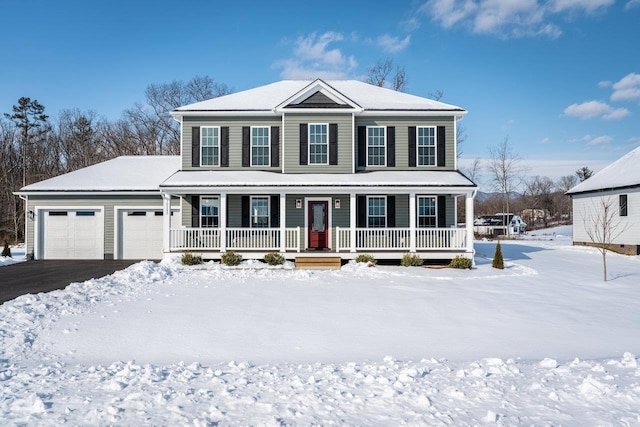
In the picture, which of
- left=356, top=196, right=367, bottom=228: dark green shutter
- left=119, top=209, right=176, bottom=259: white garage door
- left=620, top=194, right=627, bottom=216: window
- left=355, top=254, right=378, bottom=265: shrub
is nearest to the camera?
left=355, top=254, right=378, bottom=265: shrub

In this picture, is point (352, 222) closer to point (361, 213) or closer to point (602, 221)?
point (361, 213)

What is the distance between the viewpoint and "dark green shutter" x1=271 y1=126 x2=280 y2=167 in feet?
52.3

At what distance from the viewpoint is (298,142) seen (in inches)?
612

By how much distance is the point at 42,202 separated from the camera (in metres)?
16.5

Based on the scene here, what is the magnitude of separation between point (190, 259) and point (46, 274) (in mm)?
4518

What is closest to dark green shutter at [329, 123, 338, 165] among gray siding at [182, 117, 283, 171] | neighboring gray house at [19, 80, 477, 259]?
neighboring gray house at [19, 80, 477, 259]

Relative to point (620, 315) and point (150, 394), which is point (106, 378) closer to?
point (150, 394)

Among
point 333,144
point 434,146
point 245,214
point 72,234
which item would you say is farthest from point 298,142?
point 72,234

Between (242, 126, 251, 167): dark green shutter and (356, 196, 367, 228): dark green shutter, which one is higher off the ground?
(242, 126, 251, 167): dark green shutter

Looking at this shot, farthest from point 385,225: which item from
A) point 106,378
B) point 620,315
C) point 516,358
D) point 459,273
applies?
point 106,378

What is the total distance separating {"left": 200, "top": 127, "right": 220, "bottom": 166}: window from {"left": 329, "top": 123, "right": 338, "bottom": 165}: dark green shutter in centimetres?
474

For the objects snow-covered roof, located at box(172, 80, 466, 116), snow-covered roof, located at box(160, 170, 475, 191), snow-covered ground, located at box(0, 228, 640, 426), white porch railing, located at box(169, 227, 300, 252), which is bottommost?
snow-covered ground, located at box(0, 228, 640, 426)

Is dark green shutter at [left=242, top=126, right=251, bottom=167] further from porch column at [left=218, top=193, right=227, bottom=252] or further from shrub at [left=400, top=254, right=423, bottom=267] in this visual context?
shrub at [left=400, top=254, right=423, bottom=267]

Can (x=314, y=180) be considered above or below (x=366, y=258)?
above
